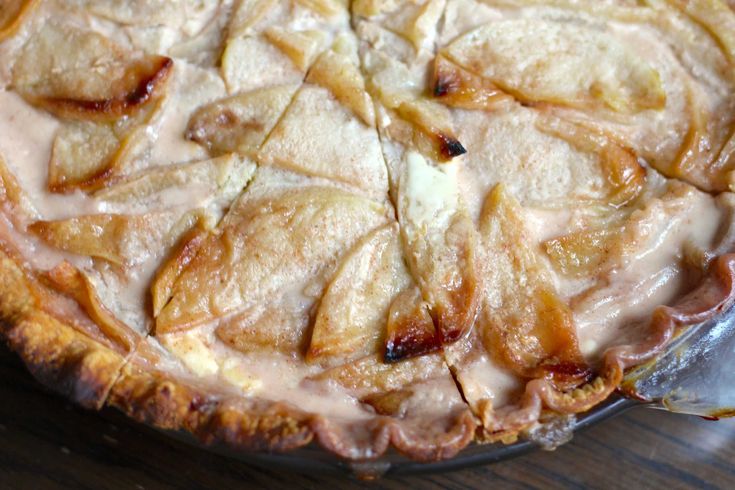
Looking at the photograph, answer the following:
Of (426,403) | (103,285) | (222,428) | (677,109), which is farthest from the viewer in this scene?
(677,109)

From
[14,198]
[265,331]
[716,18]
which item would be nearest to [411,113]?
[265,331]

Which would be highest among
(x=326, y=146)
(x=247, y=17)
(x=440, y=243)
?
(x=247, y=17)

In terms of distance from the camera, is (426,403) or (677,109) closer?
(426,403)

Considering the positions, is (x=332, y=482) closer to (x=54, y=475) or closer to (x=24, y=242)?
(x=54, y=475)

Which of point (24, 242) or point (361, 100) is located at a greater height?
point (361, 100)

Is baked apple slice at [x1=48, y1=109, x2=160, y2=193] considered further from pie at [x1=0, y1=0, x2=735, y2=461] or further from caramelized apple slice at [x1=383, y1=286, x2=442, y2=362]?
caramelized apple slice at [x1=383, y1=286, x2=442, y2=362]

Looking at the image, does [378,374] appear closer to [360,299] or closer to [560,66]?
[360,299]

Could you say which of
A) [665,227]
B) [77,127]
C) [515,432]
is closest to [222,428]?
[515,432]
